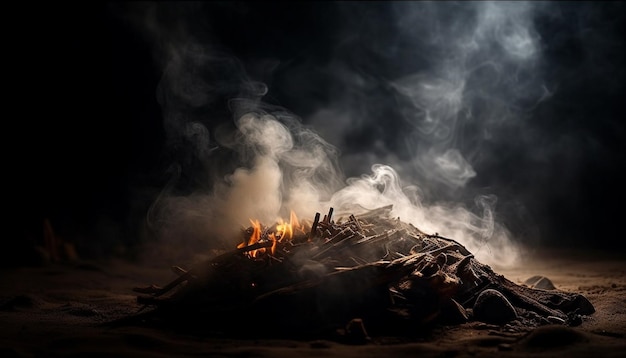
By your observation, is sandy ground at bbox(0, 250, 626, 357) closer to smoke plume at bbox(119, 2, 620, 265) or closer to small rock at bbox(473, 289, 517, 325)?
small rock at bbox(473, 289, 517, 325)

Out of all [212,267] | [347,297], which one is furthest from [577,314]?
[212,267]

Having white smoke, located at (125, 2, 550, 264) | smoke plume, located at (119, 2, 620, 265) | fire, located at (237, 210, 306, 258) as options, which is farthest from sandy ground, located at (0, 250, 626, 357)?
smoke plume, located at (119, 2, 620, 265)

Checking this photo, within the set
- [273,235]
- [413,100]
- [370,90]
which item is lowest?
[273,235]

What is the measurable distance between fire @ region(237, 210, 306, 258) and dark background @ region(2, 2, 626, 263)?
40.8 ft

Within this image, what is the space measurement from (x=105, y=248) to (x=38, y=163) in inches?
200

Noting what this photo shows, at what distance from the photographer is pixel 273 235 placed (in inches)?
277

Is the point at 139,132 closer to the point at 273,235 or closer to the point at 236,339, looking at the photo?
the point at 273,235

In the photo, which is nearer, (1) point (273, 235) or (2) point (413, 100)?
(1) point (273, 235)

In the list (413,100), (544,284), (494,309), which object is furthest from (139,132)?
(494,309)

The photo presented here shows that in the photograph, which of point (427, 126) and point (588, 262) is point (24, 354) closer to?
point (588, 262)

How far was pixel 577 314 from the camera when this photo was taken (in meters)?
6.75

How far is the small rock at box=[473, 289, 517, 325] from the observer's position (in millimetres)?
6125

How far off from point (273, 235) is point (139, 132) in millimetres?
14559

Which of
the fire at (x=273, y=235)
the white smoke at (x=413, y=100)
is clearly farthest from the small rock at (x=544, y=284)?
the white smoke at (x=413, y=100)
